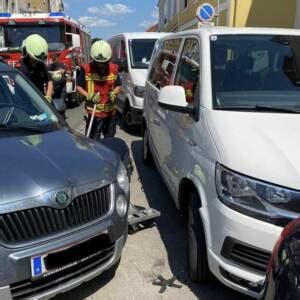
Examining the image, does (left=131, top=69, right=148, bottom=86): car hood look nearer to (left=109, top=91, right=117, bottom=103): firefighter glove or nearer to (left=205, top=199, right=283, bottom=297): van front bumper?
(left=109, top=91, right=117, bottom=103): firefighter glove

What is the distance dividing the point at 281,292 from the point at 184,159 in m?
2.08

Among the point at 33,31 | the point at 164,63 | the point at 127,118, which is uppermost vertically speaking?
the point at 164,63

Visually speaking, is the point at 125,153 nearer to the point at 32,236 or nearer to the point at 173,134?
the point at 173,134

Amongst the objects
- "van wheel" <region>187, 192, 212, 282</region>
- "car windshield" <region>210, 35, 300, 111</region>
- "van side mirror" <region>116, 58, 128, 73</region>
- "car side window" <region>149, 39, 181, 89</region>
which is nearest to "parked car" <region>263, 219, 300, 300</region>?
"van wheel" <region>187, 192, 212, 282</region>

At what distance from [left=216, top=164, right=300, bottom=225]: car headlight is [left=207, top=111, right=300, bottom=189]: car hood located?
4cm

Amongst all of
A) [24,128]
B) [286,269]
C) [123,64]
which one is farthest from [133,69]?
[286,269]

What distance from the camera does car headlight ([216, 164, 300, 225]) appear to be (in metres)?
2.70

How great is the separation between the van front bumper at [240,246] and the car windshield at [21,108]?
5.57 feet

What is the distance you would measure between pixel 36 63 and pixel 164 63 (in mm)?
1625

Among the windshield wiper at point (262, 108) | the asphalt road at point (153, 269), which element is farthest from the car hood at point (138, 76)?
the windshield wiper at point (262, 108)

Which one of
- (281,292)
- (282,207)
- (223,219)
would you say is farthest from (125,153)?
(281,292)

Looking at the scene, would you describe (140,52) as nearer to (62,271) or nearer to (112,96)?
(112,96)

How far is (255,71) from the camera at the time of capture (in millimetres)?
3918

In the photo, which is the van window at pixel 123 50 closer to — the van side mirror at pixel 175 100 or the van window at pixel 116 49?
the van window at pixel 116 49
